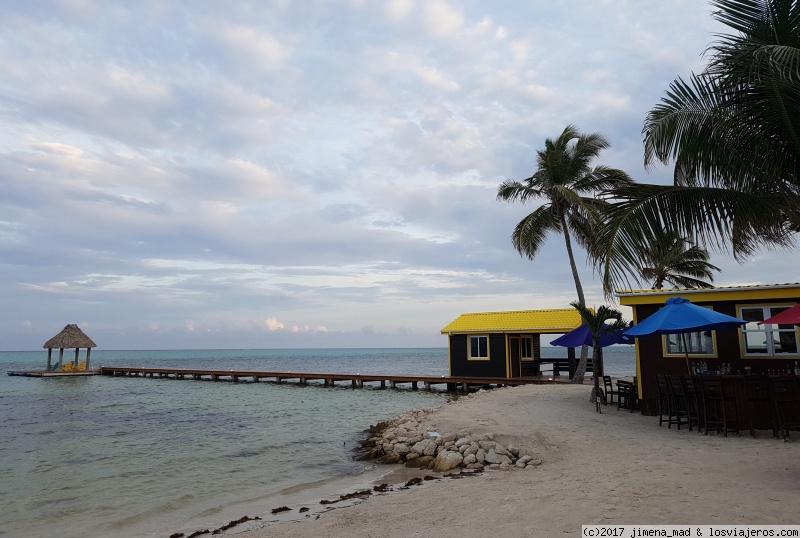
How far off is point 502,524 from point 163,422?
1663cm

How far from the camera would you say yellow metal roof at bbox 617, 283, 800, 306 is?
11.6 metres

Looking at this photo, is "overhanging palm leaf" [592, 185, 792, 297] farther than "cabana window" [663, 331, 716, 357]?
No

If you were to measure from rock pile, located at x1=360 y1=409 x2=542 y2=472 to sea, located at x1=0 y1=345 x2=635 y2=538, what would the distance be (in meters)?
0.54

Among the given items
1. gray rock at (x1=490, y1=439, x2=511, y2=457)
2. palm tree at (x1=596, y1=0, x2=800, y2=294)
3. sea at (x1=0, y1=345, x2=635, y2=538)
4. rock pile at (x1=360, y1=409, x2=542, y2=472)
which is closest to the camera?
palm tree at (x1=596, y1=0, x2=800, y2=294)

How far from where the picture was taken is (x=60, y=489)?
9.80 m

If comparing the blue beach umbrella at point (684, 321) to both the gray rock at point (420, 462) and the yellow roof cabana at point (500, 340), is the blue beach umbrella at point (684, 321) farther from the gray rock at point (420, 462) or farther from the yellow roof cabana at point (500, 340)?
the yellow roof cabana at point (500, 340)

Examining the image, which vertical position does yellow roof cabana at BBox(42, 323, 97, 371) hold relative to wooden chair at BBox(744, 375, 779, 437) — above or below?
above

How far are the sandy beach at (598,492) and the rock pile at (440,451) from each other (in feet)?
1.51

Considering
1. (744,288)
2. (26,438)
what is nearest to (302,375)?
(26,438)

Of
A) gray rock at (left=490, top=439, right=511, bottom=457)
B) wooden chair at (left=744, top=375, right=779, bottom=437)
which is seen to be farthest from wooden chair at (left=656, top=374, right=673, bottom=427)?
gray rock at (left=490, top=439, right=511, bottom=457)

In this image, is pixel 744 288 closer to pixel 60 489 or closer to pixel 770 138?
pixel 770 138

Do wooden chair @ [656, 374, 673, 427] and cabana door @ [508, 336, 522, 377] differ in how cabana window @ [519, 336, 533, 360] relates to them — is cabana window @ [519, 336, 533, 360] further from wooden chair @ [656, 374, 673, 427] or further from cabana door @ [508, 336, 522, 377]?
wooden chair @ [656, 374, 673, 427]

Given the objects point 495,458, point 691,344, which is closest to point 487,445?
point 495,458

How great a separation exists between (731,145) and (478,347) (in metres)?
19.7
